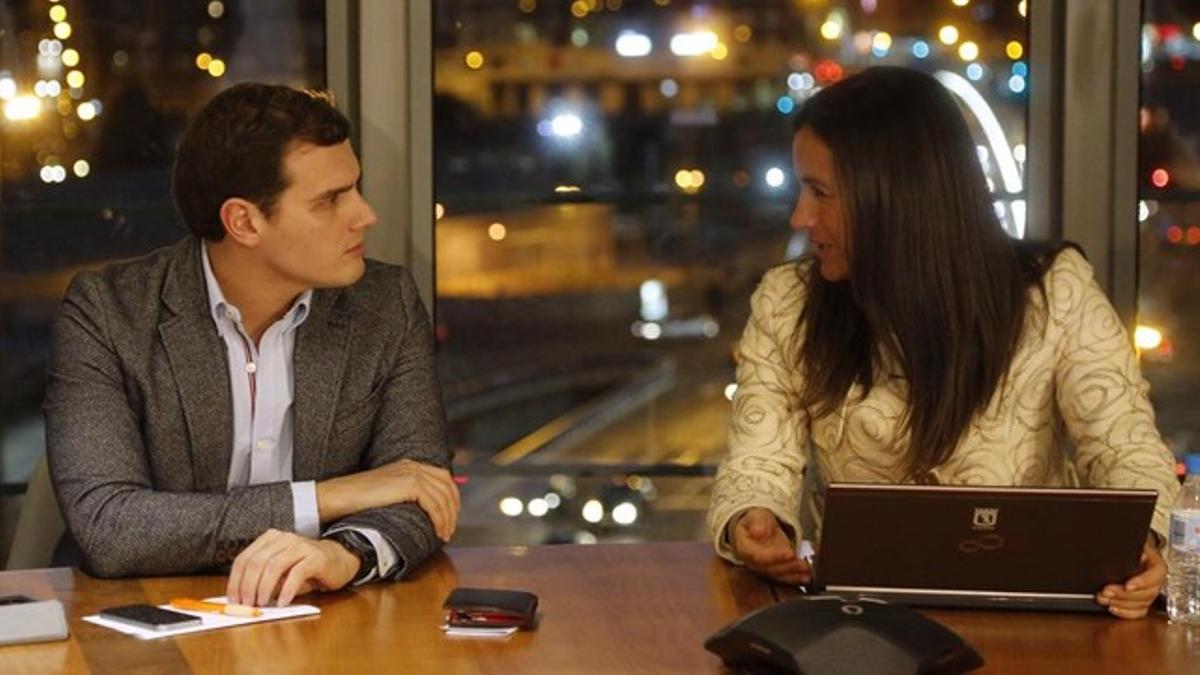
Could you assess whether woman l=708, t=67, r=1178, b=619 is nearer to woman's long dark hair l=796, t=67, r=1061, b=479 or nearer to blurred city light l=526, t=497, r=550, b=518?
woman's long dark hair l=796, t=67, r=1061, b=479

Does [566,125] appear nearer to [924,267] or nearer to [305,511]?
[924,267]

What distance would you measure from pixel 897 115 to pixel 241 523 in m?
1.18

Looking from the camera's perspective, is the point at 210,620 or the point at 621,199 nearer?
the point at 210,620

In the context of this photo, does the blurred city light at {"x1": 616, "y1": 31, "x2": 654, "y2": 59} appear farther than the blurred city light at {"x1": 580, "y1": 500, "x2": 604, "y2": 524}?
No

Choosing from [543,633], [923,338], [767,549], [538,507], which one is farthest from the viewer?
[538,507]

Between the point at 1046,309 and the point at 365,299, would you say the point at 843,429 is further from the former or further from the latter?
the point at 365,299

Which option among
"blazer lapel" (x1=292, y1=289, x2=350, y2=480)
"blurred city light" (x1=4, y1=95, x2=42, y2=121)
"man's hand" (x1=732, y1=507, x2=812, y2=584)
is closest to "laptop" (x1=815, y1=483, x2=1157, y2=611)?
"man's hand" (x1=732, y1=507, x2=812, y2=584)

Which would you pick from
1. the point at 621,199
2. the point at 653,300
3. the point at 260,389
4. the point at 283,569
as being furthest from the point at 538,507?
the point at 283,569

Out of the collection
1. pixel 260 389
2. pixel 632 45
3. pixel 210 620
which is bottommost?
pixel 210 620

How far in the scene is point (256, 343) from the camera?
3096 millimetres

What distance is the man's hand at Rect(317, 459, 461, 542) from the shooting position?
281cm

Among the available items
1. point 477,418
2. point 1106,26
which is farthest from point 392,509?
point 1106,26

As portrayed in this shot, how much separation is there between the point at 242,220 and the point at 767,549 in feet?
3.52

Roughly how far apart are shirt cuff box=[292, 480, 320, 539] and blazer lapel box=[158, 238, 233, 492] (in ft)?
0.95
